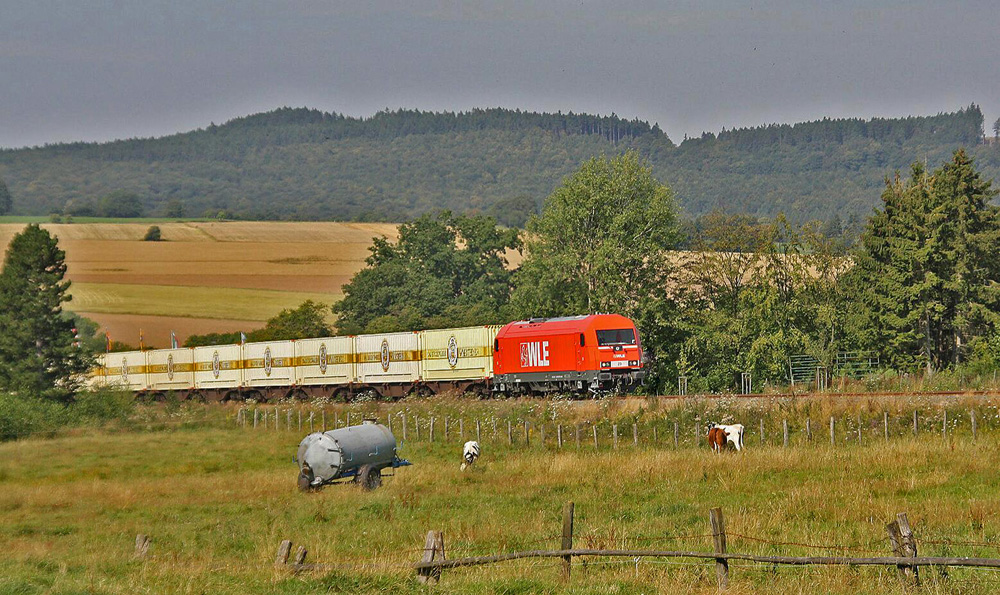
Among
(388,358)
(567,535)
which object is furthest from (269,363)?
(567,535)

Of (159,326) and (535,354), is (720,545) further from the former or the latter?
(159,326)

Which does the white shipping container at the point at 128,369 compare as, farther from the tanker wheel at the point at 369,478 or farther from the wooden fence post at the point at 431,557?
the wooden fence post at the point at 431,557

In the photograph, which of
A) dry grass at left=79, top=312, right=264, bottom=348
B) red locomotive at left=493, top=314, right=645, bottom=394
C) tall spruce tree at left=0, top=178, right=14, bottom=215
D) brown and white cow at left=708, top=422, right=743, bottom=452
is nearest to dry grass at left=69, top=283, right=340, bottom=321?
dry grass at left=79, top=312, right=264, bottom=348

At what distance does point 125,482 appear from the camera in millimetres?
36281

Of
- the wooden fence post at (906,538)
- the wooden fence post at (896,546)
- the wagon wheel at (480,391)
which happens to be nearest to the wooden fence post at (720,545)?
the wooden fence post at (896,546)

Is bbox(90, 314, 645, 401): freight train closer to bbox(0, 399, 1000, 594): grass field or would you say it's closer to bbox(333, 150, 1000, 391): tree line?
bbox(0, 399, 1000, 594): grass field

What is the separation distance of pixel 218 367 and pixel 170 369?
233 inches

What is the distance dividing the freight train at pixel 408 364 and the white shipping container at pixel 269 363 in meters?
0.07

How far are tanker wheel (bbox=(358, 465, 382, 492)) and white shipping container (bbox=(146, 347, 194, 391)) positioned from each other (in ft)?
167

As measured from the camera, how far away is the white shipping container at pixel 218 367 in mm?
74750

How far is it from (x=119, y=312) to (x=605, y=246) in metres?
78.8

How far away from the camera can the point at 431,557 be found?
1588 cm

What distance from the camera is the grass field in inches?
652

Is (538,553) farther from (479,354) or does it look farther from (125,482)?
(479,354)
